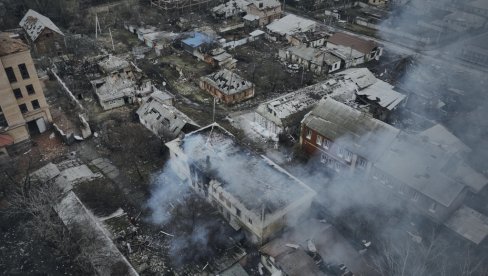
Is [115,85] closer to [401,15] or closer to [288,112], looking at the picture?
[288,112]

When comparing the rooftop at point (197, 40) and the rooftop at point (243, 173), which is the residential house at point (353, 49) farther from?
the rooftop at point (243, 173)

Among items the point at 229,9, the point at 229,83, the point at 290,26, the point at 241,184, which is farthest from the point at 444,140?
the point at 229,9

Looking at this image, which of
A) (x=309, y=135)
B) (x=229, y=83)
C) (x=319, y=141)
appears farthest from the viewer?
(x=229, y=83)

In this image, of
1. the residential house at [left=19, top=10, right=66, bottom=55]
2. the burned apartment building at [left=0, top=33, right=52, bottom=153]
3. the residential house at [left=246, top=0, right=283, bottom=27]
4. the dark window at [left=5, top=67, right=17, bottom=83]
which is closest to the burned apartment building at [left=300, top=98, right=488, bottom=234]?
the burned apartment building at [left=0, top=33, right=52, bottom=153]

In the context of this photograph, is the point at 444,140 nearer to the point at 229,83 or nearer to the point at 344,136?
the point at 344,136

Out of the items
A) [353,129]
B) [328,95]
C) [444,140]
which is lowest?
[328,95]

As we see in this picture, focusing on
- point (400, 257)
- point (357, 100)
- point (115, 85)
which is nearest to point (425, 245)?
point (400, 257)
